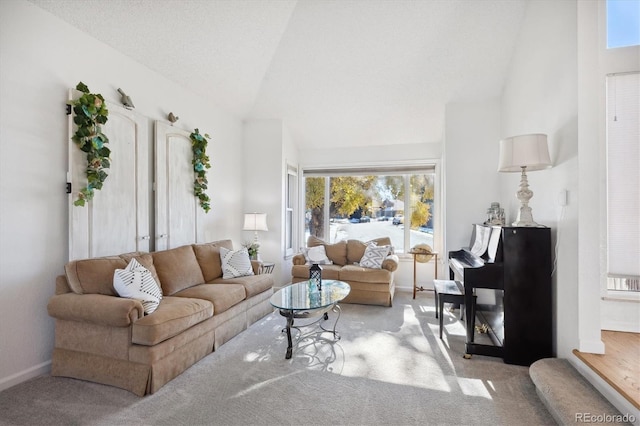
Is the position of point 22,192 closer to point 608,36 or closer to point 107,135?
point 107,135

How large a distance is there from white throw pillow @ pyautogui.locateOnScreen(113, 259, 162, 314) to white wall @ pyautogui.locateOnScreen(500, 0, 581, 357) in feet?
10.6

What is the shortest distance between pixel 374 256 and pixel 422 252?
0.82 meters

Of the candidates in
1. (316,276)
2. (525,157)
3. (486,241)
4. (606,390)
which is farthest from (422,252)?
(606,390)

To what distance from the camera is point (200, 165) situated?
4066 mm

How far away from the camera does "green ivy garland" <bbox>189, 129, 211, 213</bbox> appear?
403 centimetres

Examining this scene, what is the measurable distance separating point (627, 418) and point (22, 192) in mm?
4192

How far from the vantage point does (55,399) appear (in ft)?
6.96

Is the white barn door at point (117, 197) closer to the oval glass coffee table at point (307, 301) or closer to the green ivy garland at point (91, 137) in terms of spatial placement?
the green ivy garland at point (91, 137)

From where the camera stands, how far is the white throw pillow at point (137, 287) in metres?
2.45

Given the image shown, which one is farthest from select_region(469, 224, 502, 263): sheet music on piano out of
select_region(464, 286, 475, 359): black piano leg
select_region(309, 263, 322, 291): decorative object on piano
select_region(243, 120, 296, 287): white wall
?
select_region(243, 120, 296, 287): white wall

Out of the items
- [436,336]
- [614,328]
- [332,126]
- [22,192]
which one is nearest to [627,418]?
[614,328]

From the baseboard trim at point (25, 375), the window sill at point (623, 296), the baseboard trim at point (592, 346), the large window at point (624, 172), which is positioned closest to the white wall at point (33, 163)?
the baseboard trim at point (25, 375)

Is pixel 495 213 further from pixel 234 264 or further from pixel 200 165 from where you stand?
pixel 200 165

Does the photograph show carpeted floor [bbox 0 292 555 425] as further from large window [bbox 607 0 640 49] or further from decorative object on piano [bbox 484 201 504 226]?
large window [bbox 607 0 640 49]
